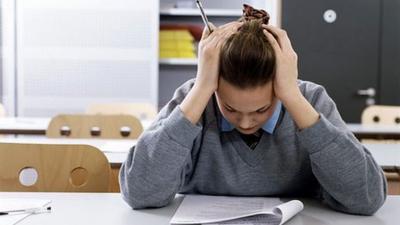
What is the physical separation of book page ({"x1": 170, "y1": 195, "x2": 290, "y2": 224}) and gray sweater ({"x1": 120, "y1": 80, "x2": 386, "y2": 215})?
38 mm

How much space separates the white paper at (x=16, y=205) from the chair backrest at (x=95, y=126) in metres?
1.29

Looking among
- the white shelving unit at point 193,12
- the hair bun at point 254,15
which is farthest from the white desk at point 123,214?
the white shelving unit at point 193,12

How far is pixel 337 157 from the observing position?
1.12m

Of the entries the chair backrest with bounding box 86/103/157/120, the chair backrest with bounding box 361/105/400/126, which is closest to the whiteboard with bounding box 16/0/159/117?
the chair backrest with bounding box 86/103/157/120

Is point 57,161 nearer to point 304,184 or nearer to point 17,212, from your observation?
point 17,212

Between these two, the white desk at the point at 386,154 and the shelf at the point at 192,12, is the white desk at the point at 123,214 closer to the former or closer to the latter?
the white desk at the point at 386,154

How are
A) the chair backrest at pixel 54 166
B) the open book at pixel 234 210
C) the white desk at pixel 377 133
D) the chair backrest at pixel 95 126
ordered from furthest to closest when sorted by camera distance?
the white desk at pixel 377 133
the chair backrest at pixel 95 126
the chair backrest at pixel 54 166
the open book at pixel 234 210

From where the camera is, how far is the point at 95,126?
2.52 metres

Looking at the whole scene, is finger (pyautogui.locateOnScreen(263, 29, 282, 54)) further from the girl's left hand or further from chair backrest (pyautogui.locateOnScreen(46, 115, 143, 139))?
chair backrest (pyautogui.locateOnScreen(46, 115, 143, 139))

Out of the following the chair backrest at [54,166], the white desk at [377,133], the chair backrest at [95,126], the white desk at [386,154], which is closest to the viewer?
the chair backrest at [54,166]

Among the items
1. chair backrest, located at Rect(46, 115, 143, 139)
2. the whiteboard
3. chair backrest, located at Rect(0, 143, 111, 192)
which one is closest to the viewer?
chair backrest, located at Rect(0, 143, 111, 192)

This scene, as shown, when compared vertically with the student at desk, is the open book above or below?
below

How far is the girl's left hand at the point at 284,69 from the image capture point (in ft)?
3.71

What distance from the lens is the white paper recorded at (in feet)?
3.46
